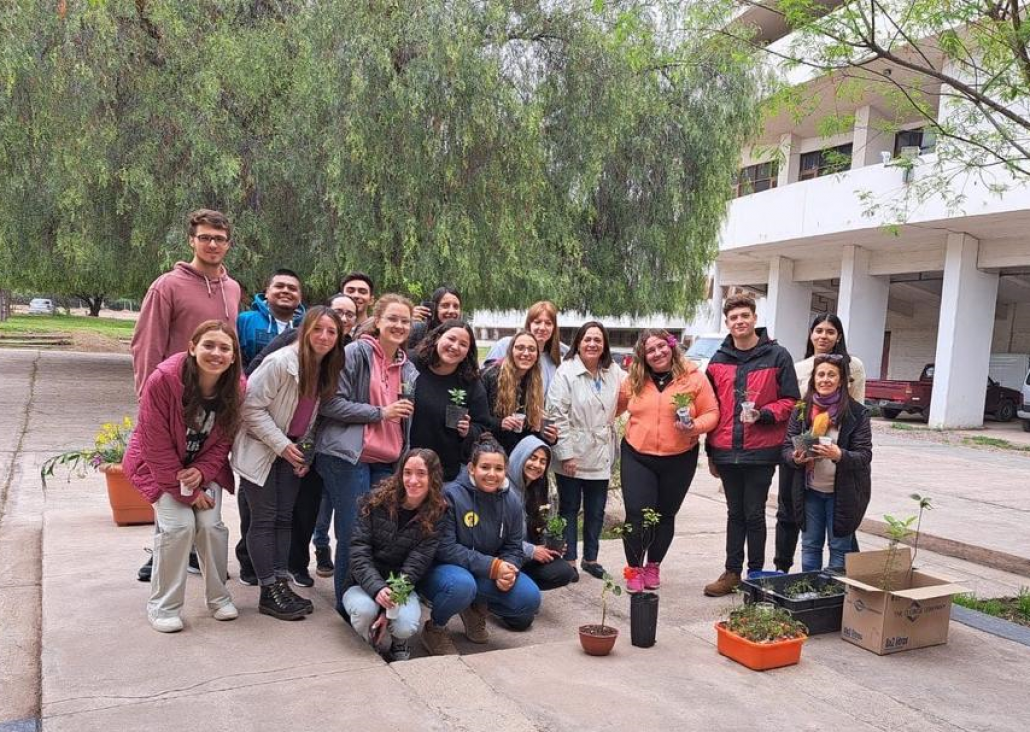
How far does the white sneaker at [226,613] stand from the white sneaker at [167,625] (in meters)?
0.19

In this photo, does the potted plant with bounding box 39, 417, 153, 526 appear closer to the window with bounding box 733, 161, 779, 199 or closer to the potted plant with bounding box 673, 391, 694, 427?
the potted plant with bounding box 673, 391, 694, 427

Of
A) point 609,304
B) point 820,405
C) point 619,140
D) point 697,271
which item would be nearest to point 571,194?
point 619,140

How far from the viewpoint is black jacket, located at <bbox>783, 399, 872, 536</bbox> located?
15.2 feet

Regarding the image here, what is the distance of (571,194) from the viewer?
1373 centimetres

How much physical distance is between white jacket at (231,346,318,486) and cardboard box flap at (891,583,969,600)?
10.2ft

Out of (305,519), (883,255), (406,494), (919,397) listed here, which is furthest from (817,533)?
(883,255)

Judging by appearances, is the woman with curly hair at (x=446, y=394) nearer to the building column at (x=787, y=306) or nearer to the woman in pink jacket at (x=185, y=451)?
the woman in pink jacket at (x=185, y=451)

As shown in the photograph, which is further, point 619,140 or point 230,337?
point 619,140

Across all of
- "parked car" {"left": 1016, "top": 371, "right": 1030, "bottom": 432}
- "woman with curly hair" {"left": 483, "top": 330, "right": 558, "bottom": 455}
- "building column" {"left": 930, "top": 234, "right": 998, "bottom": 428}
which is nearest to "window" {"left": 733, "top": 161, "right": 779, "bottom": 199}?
"building column" {"left": 930, "top": 234, "right": 998, "bottom": 428}

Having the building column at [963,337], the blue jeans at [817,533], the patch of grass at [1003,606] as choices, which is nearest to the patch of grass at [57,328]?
the building column at [963,337]

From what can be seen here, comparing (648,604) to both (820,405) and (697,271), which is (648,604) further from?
(697,271)

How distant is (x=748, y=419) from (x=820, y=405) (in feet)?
1.65

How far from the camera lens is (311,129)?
11758 millimetres

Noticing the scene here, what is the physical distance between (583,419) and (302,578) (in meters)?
1.92
